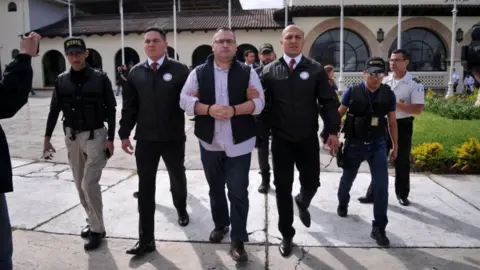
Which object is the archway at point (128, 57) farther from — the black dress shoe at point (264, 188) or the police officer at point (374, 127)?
the police officer at point (374, 127)

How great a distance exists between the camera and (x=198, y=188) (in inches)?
246

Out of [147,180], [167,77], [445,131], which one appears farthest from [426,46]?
[147,180]

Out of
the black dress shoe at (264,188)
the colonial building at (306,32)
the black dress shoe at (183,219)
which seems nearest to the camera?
the black dress shoe at (183,219)

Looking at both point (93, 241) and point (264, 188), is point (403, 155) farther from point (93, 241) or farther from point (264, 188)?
point (93, 241)

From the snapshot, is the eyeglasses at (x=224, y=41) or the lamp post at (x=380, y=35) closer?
the eyeglasses at (x=224, y=41)

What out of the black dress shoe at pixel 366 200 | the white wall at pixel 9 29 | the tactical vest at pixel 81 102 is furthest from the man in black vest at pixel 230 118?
the white wall at pixel 9 29

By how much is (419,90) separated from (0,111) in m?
4.46

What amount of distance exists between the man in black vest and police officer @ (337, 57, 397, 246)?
122 centimetres

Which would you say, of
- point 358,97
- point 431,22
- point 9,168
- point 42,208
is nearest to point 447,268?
point 358,97

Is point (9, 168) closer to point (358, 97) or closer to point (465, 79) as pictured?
point (358, 97)

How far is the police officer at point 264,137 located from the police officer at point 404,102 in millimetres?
1668

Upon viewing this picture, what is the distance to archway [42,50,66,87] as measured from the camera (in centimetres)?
3303

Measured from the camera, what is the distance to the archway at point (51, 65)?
3303 cm

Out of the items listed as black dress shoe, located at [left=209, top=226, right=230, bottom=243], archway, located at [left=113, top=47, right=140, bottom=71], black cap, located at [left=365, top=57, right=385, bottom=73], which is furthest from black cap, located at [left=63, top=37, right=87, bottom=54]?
archway, located at [left=113, top=47, right=140, bottom=71]
